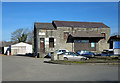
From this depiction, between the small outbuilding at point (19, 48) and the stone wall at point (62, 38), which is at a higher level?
the stone wall at point (62, 38)

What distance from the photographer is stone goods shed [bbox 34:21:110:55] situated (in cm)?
3300

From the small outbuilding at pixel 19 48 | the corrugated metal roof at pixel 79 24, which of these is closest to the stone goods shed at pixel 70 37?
the corrugated metal roof at pixel 79 24

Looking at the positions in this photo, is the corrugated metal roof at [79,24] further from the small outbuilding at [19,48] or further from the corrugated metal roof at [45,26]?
the small outbuilding at [19,48]

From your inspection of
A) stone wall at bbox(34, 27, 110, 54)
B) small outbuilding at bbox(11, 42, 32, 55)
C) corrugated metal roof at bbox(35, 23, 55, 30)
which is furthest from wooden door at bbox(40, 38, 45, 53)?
small outbuilding at bbox(11, 42, 32, 55)

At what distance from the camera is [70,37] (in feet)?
111

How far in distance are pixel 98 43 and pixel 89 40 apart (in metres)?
2.15

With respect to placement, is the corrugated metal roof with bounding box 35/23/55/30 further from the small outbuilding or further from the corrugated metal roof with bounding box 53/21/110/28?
the small outbuilding

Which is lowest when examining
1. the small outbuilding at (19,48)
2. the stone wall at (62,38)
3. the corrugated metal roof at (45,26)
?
the small outbuilding at (19,48)

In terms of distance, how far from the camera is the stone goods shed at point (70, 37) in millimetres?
33000

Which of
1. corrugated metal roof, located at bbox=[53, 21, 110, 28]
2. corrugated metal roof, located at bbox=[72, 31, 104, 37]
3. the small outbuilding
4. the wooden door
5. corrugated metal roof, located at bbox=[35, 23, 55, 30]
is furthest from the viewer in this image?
the small outbuilding

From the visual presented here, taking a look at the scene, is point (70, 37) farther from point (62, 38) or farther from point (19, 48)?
point (19, 48)

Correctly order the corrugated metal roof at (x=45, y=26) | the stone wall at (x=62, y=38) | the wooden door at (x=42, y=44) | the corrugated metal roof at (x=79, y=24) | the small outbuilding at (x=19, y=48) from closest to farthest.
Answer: the stone wall at (x=62, y=38) < the wooden door at (x=42, y=44) < the corrugated metal roof at (x=45, y=26) < the corrugated metal roof at (x=79, y=24) < the small outbuilding at (x=19, y=48)

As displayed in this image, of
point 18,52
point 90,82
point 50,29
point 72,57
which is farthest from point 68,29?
point 90,82

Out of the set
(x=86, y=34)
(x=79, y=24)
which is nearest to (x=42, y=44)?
(x=86, y=34)
